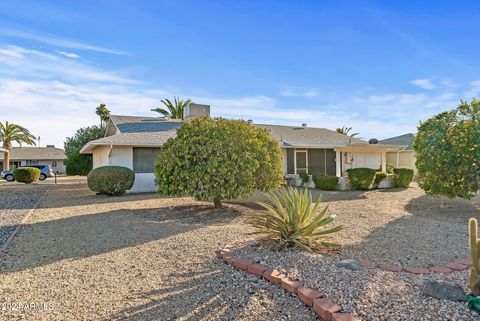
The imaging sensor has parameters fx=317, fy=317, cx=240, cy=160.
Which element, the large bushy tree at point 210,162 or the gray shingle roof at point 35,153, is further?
the gray shingle roof at point 35,153

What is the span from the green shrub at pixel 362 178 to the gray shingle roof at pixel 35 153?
5210 centimetres

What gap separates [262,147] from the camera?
34.4 feet

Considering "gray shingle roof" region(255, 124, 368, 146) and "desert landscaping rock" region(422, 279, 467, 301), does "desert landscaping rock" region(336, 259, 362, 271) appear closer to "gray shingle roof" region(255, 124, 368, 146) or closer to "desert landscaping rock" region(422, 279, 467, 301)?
"desert landscaping rock" region(422, 279, 467, 301)

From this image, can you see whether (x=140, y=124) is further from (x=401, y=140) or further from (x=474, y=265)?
(x=401, y=140)

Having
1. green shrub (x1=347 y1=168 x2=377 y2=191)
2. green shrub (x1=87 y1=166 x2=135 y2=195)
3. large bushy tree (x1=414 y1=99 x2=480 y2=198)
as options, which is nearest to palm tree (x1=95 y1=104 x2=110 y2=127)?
green shrub (x1=87 y1=166 x2=135 y2=195)

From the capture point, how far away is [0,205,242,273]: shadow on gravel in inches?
221

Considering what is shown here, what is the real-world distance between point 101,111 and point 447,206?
43587 mm

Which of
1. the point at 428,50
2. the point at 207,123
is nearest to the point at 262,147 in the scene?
the point at 207,123

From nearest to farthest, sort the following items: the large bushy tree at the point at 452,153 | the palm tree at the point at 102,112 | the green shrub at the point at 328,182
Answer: the large bushy tree at the point at 452,153 < the green shrub at the point at 328,182 < the palm tree at the point at 102,112

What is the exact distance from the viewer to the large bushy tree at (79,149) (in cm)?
3144

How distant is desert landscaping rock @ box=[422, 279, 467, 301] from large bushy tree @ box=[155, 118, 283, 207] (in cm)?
655

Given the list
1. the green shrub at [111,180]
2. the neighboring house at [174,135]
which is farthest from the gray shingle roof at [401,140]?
the green shrub at [111,180]

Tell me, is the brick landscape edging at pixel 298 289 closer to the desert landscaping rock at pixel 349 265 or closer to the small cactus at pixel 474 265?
the desert landscaping rock at pixel 349 265

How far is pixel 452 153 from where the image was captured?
9.77 m
